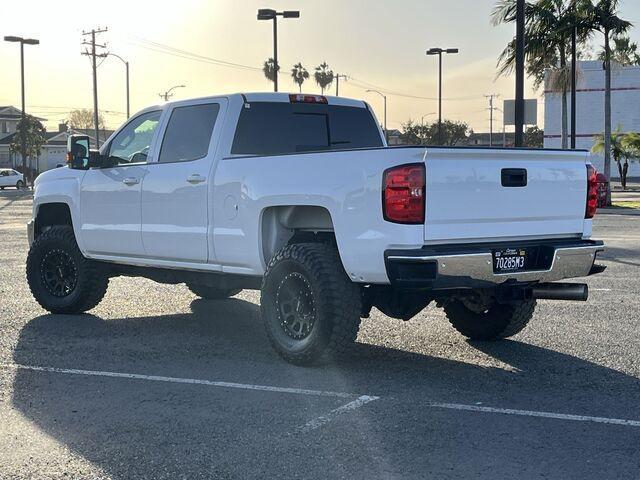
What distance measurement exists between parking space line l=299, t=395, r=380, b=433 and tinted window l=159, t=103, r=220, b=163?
2880 mm

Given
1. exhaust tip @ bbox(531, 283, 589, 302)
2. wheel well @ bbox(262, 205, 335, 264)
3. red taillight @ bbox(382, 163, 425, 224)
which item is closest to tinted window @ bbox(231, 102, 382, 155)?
wheel well @ bbox(262, 205, 335, 264)

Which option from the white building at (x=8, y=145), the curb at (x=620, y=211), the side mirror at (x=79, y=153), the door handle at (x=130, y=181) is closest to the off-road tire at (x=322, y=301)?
the door handle at (x=130, y=181)

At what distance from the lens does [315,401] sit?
18.6 feet

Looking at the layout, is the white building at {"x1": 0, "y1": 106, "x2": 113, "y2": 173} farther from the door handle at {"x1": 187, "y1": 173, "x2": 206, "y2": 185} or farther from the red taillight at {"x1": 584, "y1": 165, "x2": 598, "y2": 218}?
the red taillight at {"x1": 584, "y1": 165, "x2": 598, "y2": 218}

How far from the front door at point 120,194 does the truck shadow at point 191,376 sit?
814 mm

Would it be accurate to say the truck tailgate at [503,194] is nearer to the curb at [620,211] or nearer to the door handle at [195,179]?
the door handle at [195,179]

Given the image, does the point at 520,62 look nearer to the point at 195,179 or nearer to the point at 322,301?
the point at 195,179

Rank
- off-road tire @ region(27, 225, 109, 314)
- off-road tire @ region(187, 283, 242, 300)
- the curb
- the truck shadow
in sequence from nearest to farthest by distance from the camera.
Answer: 1. the truck shadow
2. off-road tire @ region(27, 225, 109, 314)
3. off-road tire @ region(187, 283, 242, 300)
4. the curb

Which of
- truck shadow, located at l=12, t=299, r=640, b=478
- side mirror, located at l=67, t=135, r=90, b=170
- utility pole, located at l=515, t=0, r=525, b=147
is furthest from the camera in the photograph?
utility pole, located at l=515, t=0, r=525, b=147

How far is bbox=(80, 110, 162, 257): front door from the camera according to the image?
819 cm

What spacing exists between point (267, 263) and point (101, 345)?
170 centimetres

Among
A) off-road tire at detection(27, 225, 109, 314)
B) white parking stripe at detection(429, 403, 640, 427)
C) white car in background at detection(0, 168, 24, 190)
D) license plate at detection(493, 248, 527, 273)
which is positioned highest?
white car in background at detection(0, 168, 24, 190)

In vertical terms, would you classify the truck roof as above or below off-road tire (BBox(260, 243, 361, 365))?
above

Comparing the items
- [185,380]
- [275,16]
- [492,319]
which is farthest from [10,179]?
[185,380]
